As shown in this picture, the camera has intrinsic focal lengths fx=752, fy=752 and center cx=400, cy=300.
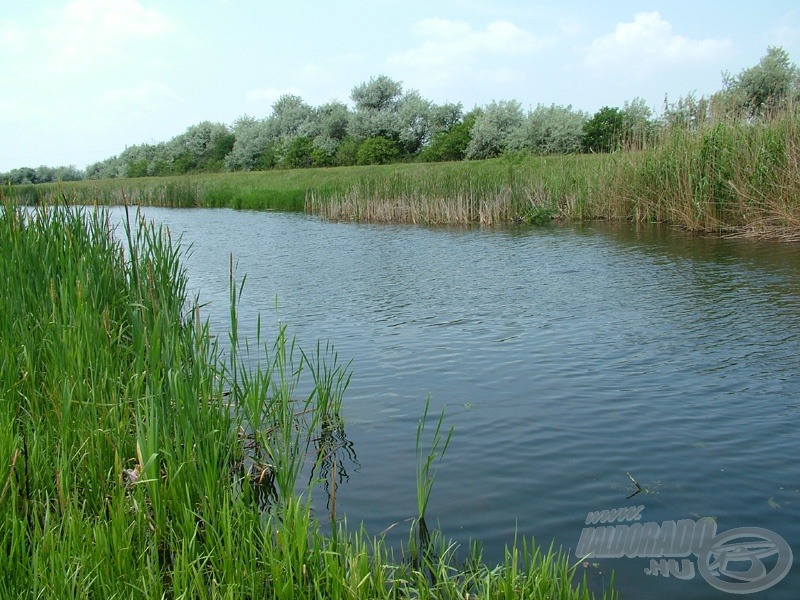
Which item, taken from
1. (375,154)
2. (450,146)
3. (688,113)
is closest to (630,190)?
(688,113)

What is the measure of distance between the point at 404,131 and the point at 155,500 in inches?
1785

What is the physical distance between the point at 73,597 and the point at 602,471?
323cm

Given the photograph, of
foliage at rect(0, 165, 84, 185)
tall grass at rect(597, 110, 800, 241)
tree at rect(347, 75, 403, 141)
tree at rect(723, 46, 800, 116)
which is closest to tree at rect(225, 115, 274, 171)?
tree at rect(347, 75, 403, 141)

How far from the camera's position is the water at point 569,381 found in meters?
4.30

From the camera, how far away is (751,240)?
47.4 feet

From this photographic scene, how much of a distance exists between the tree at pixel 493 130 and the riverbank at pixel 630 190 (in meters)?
11.2

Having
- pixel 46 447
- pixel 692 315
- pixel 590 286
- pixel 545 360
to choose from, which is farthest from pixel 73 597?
pixel 590 286

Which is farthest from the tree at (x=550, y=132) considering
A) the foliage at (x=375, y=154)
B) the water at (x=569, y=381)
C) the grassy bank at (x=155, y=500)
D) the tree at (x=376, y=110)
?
the grassy bank at (x=155, y=500)

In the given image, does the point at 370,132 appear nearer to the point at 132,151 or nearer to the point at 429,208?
the point at 429,208

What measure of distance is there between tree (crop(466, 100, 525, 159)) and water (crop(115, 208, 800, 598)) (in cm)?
2561

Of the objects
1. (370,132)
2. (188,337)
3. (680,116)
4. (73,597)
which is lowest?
(73,597)

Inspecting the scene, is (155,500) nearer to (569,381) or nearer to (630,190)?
(569,381)

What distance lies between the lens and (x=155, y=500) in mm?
3275

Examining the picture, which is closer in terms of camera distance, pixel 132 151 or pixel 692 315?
pixel 692 315
